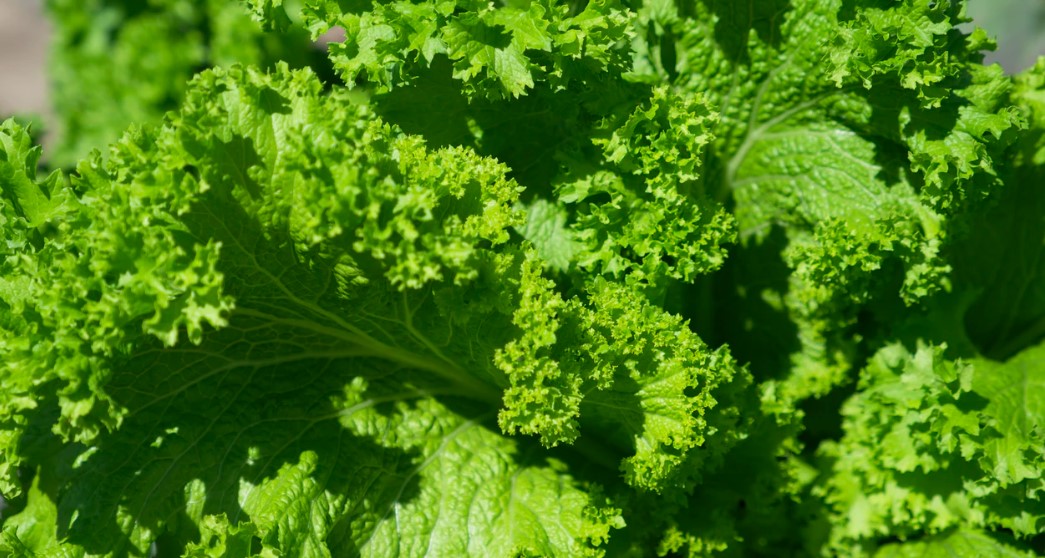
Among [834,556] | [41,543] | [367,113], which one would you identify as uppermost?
[367,113]

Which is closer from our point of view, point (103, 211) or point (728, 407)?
point (103, 211)

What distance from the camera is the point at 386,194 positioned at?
2691 mm

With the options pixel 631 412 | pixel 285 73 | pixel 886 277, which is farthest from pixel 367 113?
pixel 886 277

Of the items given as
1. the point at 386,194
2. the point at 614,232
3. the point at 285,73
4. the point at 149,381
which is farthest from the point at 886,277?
the point at 149,381

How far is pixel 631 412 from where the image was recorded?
128 inches

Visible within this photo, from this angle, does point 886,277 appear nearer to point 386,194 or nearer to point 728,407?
point 728,407

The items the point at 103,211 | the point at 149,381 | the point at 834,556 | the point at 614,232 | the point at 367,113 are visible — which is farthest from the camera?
the point at 834,556

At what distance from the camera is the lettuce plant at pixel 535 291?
2.74m

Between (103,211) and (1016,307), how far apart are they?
3509 mm

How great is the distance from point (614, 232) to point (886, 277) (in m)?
1.06

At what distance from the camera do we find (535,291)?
2.94 m

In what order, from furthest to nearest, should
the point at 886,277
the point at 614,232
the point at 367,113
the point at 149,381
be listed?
the point at 886,277
the point at 614,232
the point at 149,381
the point at 367,113

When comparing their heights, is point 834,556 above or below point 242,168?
below

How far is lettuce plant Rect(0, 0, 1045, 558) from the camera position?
274cm
